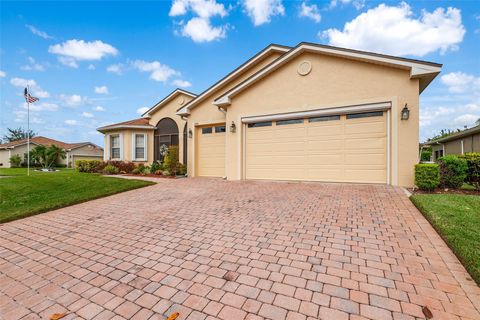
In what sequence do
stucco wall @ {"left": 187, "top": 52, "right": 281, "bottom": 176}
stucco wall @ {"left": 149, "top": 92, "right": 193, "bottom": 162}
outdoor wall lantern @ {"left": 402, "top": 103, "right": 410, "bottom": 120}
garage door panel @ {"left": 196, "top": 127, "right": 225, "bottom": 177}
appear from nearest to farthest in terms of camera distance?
outdoor wall lantern @ {"left": 402, "top": 103, "right": 410, "bottom": 120}, garage door panel @ {"left": 196, "top": 127, "right": 225, "bottom": 177}, stucco wall @ {"left": 187, "top": 52, "right": 281, "bottom": 176}, stucco wall @ {"left": 149, "top": 92, "right": 193, "bottom": 162}

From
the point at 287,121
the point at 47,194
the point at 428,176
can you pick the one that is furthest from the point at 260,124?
the point at 47,194

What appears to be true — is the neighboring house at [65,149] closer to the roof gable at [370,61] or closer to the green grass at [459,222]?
the roof gable at [370,61]

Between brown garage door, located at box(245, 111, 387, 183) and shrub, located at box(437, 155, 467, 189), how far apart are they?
149 centimetres

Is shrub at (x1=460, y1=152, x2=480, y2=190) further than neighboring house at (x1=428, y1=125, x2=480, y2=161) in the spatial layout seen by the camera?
No

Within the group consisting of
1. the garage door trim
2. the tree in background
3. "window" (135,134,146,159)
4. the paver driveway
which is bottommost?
the paver driveway

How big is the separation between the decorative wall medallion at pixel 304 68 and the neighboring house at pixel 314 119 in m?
0.04

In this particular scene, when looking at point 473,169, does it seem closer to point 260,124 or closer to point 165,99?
point 260,124

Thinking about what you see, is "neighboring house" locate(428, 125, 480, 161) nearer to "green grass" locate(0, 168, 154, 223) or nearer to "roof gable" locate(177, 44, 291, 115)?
"roof gable" locate(177, 44, 291, 115)

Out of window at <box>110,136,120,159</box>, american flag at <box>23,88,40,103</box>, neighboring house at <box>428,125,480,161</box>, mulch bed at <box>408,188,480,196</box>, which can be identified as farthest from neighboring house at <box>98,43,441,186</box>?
american flag at <box>23,88,40,103</box>

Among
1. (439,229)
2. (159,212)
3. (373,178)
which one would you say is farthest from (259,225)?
(373,178)

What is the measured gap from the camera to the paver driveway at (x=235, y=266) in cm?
198

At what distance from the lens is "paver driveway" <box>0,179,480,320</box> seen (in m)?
1.98

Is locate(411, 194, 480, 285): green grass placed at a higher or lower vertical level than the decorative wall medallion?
lower

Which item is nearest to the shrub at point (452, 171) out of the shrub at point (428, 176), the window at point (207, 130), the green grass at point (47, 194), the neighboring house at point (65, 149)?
the shrub at point (428, 176)
